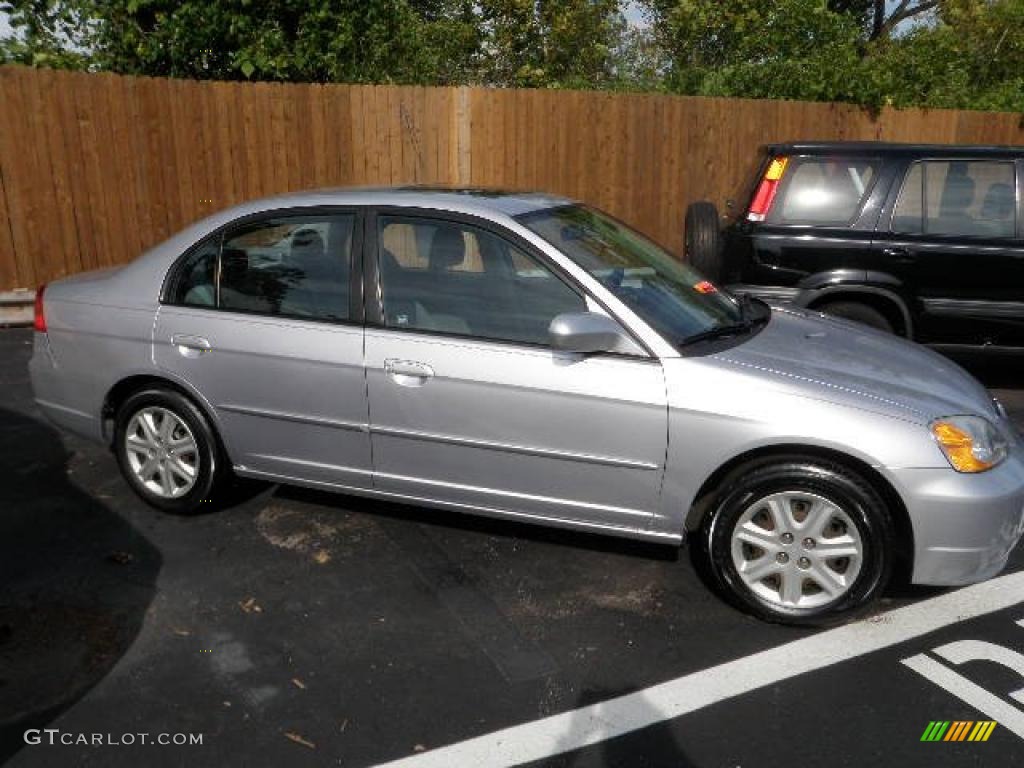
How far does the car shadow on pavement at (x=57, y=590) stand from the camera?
326 cm

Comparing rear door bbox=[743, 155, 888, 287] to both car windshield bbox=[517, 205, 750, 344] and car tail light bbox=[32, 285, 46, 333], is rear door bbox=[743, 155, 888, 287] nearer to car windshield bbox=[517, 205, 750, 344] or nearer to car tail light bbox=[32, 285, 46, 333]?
car windshield bbox=[517, 205, 750, 344]

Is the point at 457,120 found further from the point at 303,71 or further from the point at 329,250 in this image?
the point at 329,250

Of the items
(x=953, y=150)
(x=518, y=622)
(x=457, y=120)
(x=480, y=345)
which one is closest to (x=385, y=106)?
(x=457, y=120)

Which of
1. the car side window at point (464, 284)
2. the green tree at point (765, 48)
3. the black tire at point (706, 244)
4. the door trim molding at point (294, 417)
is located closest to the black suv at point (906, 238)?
the black tire at point (706, 244)

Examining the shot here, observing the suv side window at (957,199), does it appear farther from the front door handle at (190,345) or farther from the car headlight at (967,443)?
the front door handle at (190,345)

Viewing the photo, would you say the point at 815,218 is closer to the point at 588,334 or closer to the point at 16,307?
the point at 588,334

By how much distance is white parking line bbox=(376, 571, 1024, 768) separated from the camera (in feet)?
9.73

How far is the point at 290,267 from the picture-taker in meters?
4.32

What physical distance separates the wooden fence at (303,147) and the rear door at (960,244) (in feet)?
6.96

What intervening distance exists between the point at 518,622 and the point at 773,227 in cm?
385

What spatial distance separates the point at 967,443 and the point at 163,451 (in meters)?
3.63

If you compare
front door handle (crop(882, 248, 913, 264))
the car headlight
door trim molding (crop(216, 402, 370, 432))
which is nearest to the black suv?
front door handle (crop(882, 248, 913, 264))

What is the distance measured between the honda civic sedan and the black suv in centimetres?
186

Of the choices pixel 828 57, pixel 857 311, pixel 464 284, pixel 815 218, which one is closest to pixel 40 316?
pixel 464 284
